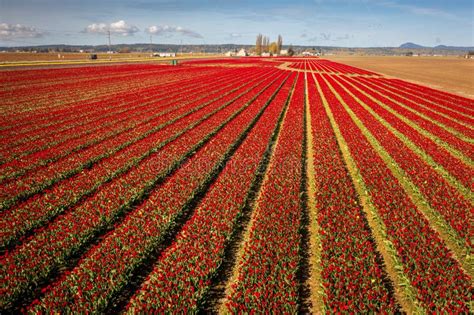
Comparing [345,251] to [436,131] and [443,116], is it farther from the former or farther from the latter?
[443,116]

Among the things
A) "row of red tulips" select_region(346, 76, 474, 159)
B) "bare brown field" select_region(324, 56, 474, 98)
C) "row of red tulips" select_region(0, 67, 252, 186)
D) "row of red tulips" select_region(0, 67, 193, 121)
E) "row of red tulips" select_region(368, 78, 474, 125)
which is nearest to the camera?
"row of red tulips" select_region(0, 67, 252, 186)

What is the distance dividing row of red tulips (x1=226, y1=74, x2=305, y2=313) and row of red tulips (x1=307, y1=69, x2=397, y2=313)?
0.77 metres

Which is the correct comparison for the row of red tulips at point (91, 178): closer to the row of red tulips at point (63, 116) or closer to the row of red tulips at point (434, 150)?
the row of red tulips at point (63, 116)

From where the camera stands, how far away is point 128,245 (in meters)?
8.16

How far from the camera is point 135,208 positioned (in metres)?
10.5

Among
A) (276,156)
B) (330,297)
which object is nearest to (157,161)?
(276,156)

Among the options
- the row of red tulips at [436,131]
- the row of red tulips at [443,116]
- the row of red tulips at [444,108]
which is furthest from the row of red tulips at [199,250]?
the row of red tulips at [444,108]

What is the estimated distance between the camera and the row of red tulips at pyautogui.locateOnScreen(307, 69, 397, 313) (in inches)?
251

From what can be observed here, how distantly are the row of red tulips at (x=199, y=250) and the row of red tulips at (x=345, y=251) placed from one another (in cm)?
278

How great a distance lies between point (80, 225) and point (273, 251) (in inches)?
238

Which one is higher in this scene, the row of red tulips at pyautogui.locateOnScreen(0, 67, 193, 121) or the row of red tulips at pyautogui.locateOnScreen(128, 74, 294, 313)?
the row of red tulips at pyautogui.locateOnScreen(0, 67, 193, 121)

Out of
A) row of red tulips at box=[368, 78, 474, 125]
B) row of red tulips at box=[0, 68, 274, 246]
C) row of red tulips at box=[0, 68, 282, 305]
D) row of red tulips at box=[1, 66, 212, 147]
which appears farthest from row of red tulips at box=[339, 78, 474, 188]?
row of red tulips at box=[1, 66, 212, 147]

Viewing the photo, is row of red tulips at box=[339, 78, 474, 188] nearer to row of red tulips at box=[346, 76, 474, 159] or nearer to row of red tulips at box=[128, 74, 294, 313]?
row of red tulips at box=[346, 76, 474, 159]

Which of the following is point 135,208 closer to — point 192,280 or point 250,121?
point 192,280
